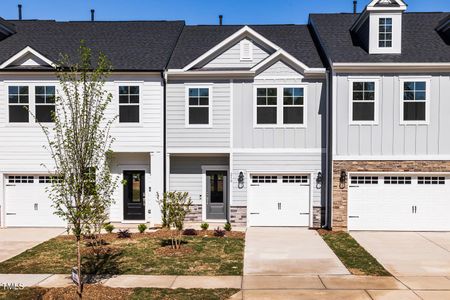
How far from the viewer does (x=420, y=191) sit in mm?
16375

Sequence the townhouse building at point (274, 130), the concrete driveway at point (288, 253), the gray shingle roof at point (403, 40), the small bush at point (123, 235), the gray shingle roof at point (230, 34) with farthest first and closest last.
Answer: the gray shingle roof at point (230, 34)
the gray shingle roof at point (403, 40)
the townhouse building at point (274, 130)
the small bush at point (123, 235)
the concrete driveway at point (288, 253)

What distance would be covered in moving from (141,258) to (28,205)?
25.6 feet

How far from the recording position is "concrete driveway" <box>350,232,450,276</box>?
11.2 m

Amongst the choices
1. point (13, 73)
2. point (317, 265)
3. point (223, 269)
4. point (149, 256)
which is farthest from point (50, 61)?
point (317, 265)

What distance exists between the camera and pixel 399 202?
53.9 feet

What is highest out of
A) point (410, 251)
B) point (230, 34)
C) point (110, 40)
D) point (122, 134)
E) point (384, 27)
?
point (230, 34)

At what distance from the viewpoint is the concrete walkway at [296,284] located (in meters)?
9.12

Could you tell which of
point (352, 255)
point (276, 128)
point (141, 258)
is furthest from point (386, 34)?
point (141, 258)

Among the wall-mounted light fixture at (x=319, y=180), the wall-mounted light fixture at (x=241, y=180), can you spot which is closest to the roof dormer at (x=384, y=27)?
the wall-mounted light fixture at (x=319, y=180)

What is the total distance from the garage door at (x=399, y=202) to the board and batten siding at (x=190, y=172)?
18.7 feet

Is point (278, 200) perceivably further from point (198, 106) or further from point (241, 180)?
point (198, 106)

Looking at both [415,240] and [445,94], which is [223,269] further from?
[445,94]

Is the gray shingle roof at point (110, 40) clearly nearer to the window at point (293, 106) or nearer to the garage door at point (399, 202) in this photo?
the window at point (293, 106)

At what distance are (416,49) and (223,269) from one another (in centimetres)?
1229
